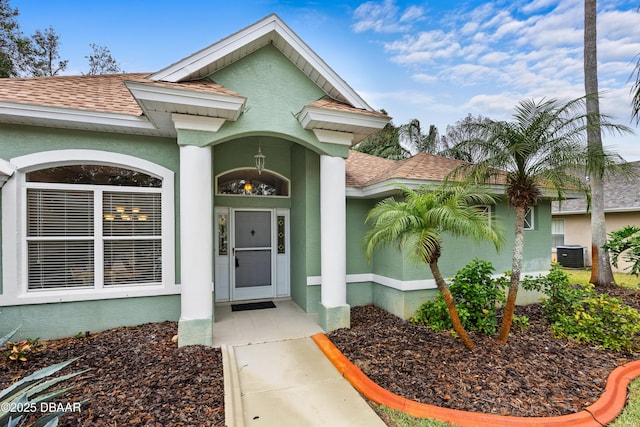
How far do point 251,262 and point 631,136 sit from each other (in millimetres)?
8202

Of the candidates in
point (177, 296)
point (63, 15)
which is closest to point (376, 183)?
point (177, 296)

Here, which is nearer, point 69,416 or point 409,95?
point 69,416

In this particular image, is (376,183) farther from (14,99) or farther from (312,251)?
(14,99)

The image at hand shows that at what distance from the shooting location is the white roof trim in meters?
4.77

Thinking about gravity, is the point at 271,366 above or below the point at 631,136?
below

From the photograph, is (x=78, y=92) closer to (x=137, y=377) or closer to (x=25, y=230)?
(x=25, y=230)

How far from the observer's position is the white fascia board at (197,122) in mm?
4691

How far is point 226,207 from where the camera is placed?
7250 millimetres

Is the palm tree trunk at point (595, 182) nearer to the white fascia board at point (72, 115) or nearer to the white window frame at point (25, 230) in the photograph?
the white window frame at point (25, 230)

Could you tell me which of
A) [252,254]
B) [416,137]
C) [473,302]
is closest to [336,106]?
[252,254]

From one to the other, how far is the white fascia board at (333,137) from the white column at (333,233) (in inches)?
12.8

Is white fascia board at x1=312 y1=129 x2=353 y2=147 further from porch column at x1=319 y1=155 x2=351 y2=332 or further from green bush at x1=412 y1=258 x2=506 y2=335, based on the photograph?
green bush at x1=412 y1=258 x2=506 y2=335

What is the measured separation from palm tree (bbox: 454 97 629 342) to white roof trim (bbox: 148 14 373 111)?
3.25m

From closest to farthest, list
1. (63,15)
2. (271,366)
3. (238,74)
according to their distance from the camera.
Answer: (271,366) → (238,74) → (63,15)
